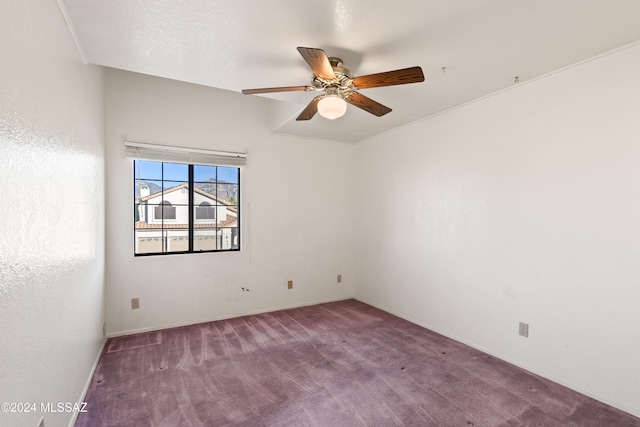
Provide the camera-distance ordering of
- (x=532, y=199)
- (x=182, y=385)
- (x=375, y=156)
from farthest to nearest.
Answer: (x=375, y=156), (x=532, y=199), (x=182, y=385)

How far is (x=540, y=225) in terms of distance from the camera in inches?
102

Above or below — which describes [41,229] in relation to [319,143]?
below

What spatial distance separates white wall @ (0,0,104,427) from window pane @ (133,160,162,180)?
1161 millimetres

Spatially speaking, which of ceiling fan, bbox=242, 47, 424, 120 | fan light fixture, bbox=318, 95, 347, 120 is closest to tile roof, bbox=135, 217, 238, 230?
ceiling fan, bbox=242, 47, 424, 120

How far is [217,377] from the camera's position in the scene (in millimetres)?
2547

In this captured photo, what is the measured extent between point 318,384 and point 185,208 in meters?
2.52

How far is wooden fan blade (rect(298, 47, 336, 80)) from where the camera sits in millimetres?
1720

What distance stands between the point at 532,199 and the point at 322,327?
8.19ft

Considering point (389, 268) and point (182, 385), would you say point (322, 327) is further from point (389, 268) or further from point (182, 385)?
point (182, 385)

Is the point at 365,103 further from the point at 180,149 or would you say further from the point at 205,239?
the point at 205,239

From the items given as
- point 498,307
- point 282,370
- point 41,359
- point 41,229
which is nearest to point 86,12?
point 41,229

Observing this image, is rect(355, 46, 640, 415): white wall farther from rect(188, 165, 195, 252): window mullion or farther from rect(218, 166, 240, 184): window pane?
rect(188, 165, 195, 252): window mullion

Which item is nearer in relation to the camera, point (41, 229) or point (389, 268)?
point (41, 229)

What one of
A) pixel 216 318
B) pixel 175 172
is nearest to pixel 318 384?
pixel 216 318
